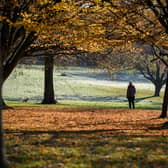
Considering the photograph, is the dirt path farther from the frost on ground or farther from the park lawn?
the frost on ground

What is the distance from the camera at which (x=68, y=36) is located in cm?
1731

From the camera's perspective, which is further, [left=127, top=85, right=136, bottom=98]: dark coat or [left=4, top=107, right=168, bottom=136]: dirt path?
[left=127, top=85, right=136, bottom=98]: dark coat

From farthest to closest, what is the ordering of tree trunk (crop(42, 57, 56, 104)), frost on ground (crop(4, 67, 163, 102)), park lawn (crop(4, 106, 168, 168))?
1. frost on ground (crop(4, 67, 163, 102))
2. tree trunk (crop(42, 57, 56, 104))
3. park lawn (crop(4, 106, 168, 168))

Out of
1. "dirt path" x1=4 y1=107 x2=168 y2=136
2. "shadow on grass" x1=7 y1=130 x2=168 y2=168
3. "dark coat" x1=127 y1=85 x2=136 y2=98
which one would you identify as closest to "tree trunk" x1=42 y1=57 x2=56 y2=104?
"dark coat" x1=127 y1=85 x2=136 y2=98

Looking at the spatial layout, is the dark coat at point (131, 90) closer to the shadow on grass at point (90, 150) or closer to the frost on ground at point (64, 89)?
the shadow on grass at point (90, 150)

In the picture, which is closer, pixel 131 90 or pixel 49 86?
pixel 131 90

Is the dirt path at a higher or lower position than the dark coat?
lower

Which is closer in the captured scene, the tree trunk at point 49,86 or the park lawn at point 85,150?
the park lawn at point 85,150

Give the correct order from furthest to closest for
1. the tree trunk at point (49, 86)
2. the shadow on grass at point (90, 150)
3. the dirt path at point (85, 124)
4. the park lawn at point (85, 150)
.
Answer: the tree trunk at point (49, 86) < the dirt path at point (85, 124) < the shadow on grass at point (90, 150) < the park lawn at point (85, 150)

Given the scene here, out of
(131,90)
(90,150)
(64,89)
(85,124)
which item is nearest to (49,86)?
(131,90)

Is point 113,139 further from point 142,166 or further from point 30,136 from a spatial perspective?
point 142,166

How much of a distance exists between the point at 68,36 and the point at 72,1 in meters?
2.90

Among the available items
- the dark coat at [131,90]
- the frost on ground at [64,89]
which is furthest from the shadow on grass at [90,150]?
the frost on ground at [64,89]

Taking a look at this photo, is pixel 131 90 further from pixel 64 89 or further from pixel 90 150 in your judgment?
pixel 64 89
